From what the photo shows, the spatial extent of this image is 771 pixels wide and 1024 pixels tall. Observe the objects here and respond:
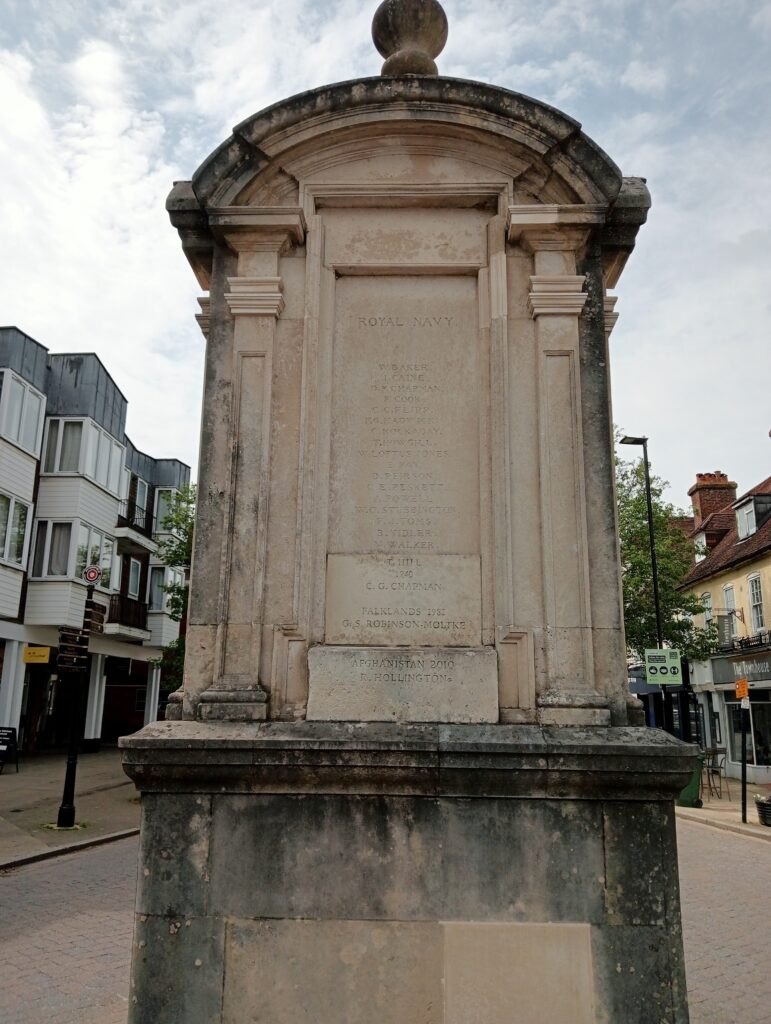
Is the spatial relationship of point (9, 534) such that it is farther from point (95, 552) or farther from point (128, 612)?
point (128, 612)

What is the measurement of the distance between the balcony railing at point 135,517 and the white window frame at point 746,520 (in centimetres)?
2264

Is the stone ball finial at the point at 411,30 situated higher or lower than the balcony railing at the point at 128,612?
higher

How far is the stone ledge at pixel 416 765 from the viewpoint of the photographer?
12.8 ft

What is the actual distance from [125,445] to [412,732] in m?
30.2

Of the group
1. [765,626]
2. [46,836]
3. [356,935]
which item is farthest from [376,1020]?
[765,626]

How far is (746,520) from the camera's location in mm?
29344

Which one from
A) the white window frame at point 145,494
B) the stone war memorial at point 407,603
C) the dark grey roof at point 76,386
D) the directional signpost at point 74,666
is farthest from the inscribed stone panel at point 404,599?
the white window frame at point 145,494

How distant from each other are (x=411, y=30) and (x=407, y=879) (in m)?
5.23

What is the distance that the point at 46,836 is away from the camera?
13.9 metres

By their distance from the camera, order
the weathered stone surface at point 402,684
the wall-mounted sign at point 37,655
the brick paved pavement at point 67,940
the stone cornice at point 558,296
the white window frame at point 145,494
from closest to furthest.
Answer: the weathered stone surface at point 402,684
the stone cornice at point 558,296
the brick paved pavement at point 67,940
the wall-mounted sign at point 37,655
the white window frame at point 145,494

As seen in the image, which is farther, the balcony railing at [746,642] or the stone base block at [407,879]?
the balcony railing at [746,642]

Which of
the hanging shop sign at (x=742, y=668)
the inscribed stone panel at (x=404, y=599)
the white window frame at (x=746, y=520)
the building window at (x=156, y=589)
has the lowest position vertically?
the inscribed stone panel at (x=404, y=599)

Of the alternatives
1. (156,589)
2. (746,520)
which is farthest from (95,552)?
(746,520)

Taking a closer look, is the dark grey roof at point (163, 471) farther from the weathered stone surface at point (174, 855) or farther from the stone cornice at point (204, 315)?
the weathered stone surface at point (174, 855)
